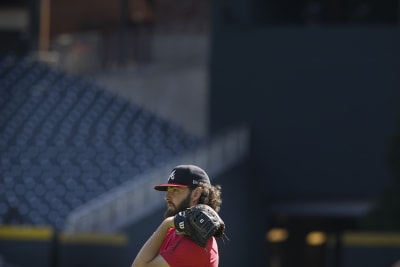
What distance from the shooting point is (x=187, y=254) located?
483cm

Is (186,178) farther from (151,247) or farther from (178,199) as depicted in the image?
(151,247)

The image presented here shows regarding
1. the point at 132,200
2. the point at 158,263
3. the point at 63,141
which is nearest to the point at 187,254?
the point at 158,263

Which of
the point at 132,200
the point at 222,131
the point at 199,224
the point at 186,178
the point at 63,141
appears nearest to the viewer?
the point at 199,224

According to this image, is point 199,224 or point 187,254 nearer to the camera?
point 199,224

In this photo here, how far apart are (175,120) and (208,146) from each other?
3.19 metres

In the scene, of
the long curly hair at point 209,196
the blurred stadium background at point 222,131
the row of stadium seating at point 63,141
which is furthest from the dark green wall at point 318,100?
the long curly hair at point 209,196

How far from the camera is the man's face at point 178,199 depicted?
4844 mm

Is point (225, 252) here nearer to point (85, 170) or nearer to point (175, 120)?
point (85, 170)

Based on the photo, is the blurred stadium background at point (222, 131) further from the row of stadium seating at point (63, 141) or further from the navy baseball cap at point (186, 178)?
the navy baseball cap at point (186, 178)

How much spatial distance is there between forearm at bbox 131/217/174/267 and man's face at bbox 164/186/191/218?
0.10m

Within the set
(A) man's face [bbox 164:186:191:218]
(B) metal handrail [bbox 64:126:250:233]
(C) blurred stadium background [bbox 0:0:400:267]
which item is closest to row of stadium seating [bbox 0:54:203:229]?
(C) blurred stadium background [bbox 0:0:400:267]

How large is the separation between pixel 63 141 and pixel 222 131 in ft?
9.15

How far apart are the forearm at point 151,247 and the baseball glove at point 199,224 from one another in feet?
0.28

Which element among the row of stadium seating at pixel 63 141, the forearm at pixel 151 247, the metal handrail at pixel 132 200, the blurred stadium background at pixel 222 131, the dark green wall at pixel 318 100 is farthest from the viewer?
the dark green wall at pixel 318 100
